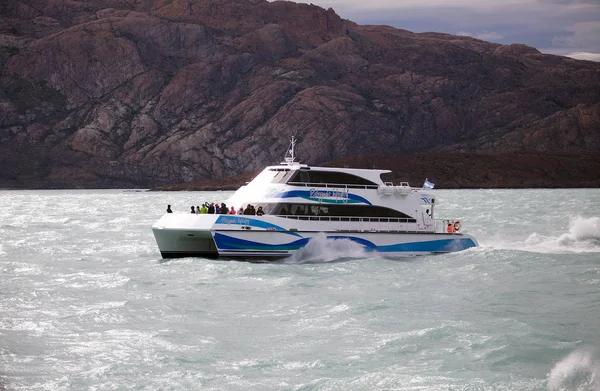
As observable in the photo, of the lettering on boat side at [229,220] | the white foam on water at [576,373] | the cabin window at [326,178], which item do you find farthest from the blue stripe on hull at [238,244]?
the white foam on water at [576,373]

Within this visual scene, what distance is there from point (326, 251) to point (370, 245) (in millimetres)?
2209

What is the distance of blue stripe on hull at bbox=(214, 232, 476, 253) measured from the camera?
3581cm

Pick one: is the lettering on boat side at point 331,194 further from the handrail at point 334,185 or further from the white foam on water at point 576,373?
the white foam on water at point 576,373

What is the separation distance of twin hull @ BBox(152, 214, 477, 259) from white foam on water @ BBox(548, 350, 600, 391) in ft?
59.7

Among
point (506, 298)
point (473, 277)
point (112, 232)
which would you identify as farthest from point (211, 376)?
point (112, 232)

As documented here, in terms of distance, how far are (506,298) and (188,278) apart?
38.0 ft

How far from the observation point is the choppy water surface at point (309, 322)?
60.7 feet

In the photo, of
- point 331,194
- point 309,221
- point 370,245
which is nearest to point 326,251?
point 309,221

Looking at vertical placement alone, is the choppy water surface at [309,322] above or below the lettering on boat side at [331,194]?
below

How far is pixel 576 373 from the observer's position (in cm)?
1806

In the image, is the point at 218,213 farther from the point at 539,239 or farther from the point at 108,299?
the point at 539,239

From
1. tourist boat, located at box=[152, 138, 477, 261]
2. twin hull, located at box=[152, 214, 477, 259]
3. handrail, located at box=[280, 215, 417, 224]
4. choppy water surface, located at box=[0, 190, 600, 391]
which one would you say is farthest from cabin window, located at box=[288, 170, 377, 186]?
choppy water surface, located at box=[0, 190, 600, 391]

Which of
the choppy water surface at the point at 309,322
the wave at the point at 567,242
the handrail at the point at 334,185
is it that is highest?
the handrail at the point at 334,185

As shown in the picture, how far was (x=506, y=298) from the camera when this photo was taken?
89.6 feet
